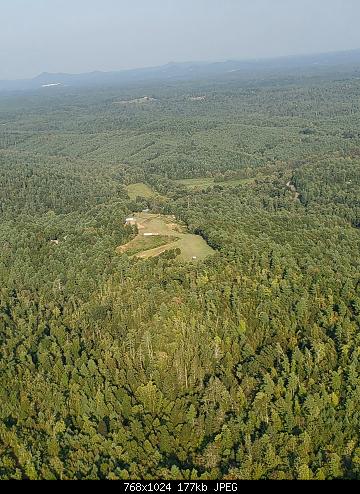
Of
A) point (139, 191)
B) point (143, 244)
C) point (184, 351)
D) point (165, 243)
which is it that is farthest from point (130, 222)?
point (139, 191)

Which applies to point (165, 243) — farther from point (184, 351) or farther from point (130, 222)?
point (184, 351)

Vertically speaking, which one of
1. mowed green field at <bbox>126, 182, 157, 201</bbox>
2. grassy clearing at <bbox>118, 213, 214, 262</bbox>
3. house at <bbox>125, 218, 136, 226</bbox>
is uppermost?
house at <bbox>125, 218, 136, 226</bbox>

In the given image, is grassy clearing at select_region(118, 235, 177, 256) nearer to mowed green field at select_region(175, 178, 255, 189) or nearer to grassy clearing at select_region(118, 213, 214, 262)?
grassy clearing at select_region(118, 213, 214, 262)

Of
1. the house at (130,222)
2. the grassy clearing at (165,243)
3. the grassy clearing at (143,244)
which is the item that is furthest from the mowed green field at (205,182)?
the grassy clearing at (143,244)

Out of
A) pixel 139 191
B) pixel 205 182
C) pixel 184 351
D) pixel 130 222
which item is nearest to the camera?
pixel 184 351

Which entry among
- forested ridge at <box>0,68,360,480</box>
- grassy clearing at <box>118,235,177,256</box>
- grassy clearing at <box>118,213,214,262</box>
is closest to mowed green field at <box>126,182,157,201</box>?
forested ridge at <box>0,68,360,480</box>
